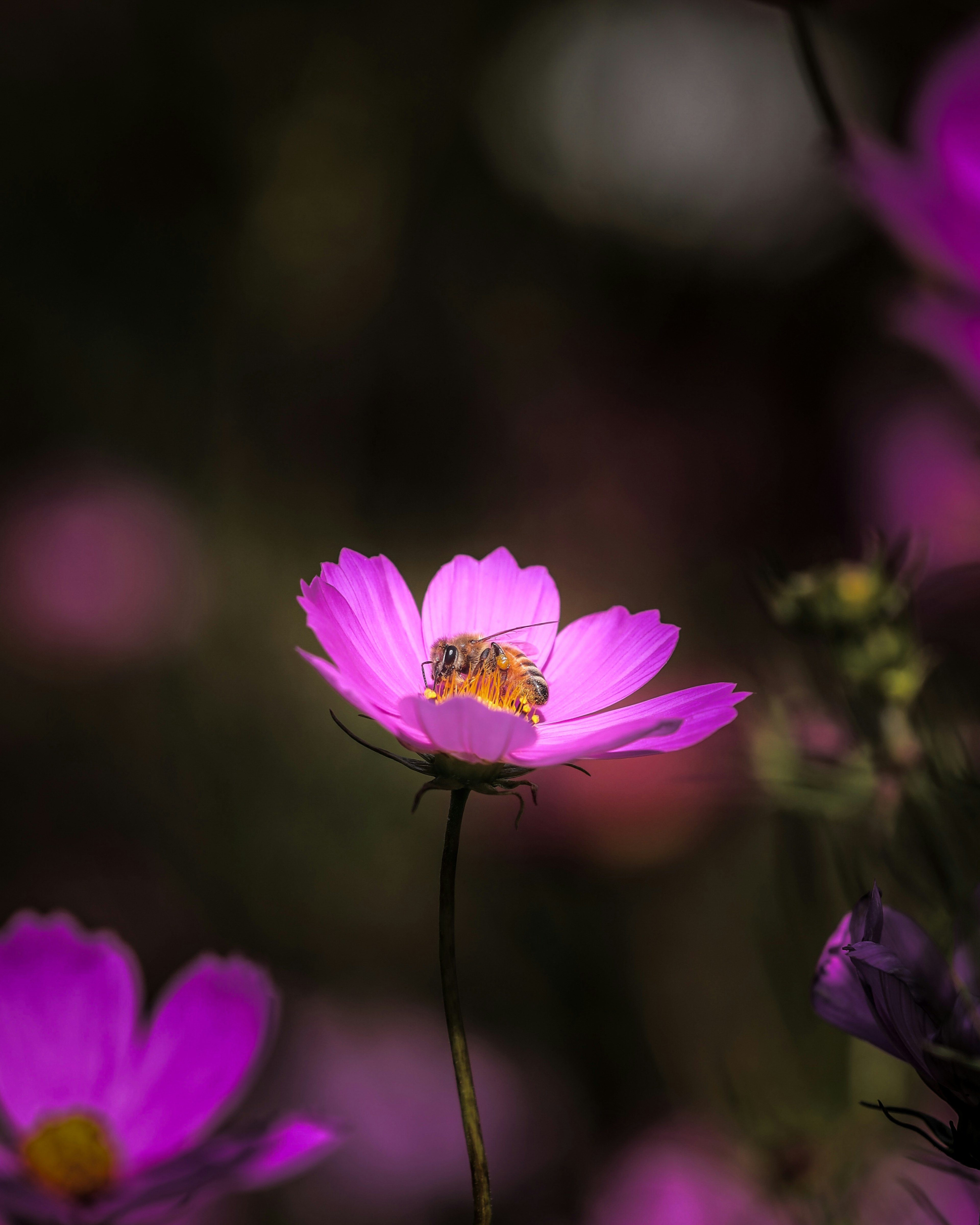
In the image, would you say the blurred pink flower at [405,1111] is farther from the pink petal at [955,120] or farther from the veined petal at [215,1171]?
the pink petal at [955,120]

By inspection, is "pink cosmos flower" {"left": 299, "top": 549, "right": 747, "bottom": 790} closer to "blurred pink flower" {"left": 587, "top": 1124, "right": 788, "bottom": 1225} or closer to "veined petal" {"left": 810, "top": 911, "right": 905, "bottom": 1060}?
"veined petal" {"left": 810, "top": 911, "right": 905, "bottom": 1060}

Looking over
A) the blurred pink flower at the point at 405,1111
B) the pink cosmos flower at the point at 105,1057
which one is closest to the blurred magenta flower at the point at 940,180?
the pink cosmos flower at the point at 105,1057

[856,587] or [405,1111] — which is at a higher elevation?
[856,587]

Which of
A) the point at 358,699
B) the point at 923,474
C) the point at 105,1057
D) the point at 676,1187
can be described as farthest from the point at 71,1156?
the point at 923,474

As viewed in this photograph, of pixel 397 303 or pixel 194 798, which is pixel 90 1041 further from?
pixel 397 303

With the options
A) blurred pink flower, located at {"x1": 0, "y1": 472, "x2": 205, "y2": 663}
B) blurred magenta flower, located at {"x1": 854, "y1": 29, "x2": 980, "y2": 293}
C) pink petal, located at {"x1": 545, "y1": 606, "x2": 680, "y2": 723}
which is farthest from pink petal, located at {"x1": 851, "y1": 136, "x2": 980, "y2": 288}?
blurred pink flower, located at {"x1": 0, "y1": 472, "x2": 205, "y2": 663}

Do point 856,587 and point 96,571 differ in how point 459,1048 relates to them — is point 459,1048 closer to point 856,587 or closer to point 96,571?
point 856,587
